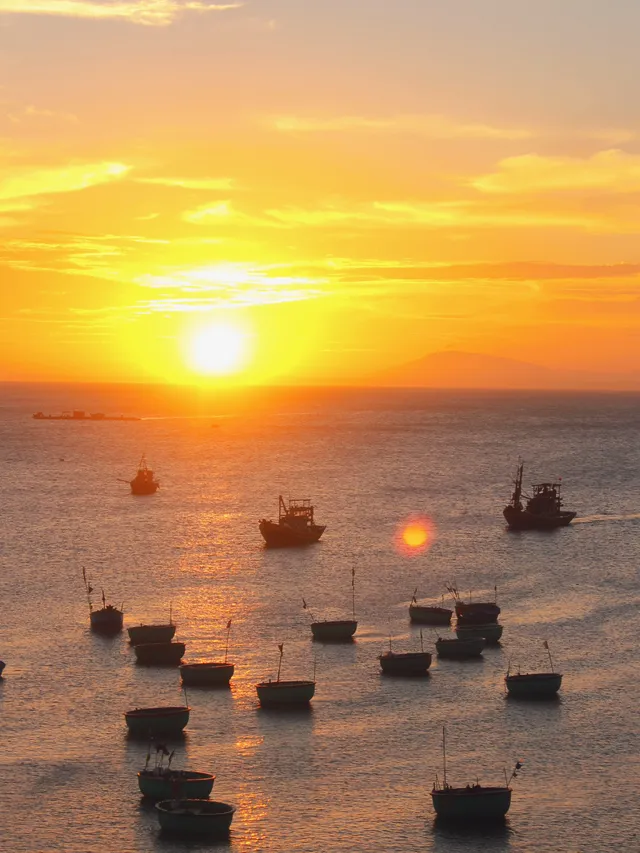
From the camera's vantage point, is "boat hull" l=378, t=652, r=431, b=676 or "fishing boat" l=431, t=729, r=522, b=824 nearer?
"fishing boat" l=431, t=729, r=522, b=824

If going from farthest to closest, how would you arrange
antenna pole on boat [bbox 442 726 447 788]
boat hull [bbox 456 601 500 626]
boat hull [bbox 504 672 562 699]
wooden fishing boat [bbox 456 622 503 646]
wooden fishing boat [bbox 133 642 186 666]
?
boat hull [bbox 456 601 500 626] < wooden fishing boat [bbox 456 622 503 646] < wooden fishing boat [bbox 133 642 186 666] < boat hull [bbox 504 672 562 699] < antenna pole on boat [bbox 442 726 447 788]

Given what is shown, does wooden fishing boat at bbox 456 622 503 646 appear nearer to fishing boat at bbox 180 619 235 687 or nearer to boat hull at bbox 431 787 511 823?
fishing boat at bbox 180 619 235 687

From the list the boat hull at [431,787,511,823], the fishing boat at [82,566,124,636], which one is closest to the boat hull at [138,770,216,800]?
the boat hull at [431,787,511,823]

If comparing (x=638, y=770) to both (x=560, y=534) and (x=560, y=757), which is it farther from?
(x=560, y=534)

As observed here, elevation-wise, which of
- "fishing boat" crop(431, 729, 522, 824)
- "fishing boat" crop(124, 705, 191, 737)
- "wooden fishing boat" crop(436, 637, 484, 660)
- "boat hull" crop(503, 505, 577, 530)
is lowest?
"fishing boat" crop(431, 729, 522, 824)

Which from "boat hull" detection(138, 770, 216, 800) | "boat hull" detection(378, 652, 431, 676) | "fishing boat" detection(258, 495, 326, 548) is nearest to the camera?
"boat hull" detection(138, 770, 216, 800)

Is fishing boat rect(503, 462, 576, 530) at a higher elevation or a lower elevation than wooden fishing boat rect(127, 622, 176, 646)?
higher

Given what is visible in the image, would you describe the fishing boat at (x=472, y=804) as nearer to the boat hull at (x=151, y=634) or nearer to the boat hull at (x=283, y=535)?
the boat hull at (x=151, y=634)

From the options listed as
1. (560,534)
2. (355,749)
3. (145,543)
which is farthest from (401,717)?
(560,534)
